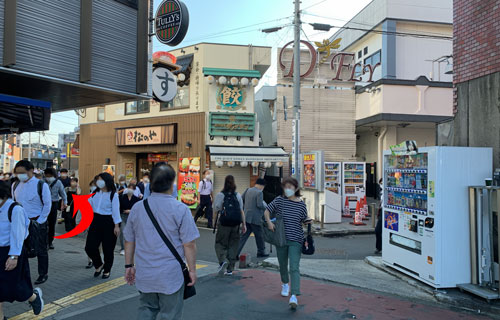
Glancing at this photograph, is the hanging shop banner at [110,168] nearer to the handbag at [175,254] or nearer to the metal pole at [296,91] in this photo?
the metal pole at [296,91]

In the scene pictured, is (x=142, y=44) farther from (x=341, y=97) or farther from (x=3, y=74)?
(x=341, y=97)

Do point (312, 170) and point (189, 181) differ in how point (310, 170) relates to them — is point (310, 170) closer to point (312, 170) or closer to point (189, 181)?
point (312, 170)

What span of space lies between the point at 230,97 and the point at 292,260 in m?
11.5

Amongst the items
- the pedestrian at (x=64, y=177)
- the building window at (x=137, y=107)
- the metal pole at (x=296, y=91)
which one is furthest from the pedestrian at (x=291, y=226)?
the building window at (x=137, y=107)

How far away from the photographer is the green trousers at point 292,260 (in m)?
5.02

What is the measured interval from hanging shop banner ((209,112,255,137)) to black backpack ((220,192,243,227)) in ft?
30.1

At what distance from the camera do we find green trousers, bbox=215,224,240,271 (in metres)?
6.63

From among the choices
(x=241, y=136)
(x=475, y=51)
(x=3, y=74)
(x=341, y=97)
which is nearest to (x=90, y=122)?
(x=241, y=136)

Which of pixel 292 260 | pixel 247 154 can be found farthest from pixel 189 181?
pixel 292 260

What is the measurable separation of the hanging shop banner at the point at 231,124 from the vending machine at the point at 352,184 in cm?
428

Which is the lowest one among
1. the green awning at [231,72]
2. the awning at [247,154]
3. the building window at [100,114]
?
the awning at [247,154]

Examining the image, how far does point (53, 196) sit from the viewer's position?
9.03m

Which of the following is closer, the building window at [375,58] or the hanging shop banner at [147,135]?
the hanging shop banner at [147,135]

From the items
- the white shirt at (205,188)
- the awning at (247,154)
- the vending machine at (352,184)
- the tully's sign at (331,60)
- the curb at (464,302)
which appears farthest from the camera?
the tully's sign at (331,60)
